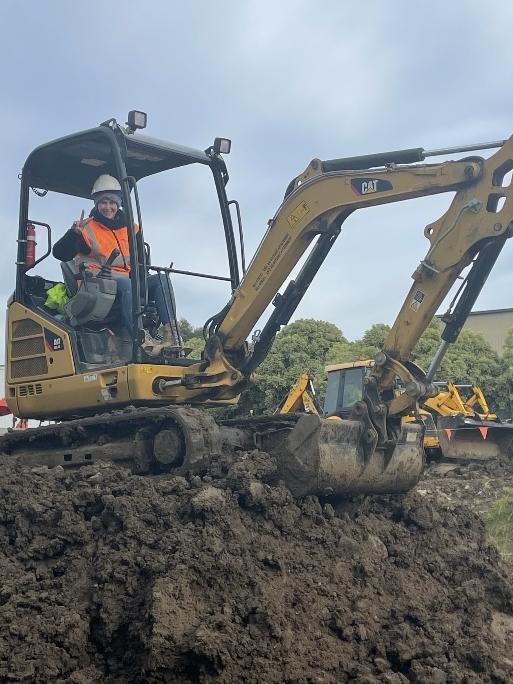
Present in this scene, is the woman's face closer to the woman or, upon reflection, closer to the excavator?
the woman

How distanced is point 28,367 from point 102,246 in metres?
1.27

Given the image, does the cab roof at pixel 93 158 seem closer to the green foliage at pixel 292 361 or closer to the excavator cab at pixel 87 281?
the excavator cab at pixel 87 281

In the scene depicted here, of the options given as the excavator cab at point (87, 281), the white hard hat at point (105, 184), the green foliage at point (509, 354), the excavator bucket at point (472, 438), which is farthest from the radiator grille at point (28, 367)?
the green foliage at point (509, 354)

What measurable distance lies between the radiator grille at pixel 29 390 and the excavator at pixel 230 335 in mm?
16

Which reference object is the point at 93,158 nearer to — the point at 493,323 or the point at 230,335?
the point at 230,335

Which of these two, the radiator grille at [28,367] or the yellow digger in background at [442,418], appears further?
the yellow digger in background at [442,418]

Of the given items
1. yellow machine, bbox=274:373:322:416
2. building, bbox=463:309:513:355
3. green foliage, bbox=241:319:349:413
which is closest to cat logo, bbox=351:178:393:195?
yellow machine, bbox=274:373:322:416

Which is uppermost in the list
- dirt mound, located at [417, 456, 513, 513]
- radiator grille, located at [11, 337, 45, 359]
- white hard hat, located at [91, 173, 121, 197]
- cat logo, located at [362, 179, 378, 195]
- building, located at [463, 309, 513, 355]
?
building, located at [463, 309, 513, 355]

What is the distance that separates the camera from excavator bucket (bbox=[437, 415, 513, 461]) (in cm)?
1570

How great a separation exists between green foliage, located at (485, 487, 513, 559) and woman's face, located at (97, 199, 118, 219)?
4874mm

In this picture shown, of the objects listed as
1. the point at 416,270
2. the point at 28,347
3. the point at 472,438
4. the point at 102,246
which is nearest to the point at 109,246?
the point at 102,246

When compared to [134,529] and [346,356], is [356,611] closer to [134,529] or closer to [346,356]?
[134,529]

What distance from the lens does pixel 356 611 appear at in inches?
208

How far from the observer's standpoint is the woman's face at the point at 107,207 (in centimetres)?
767
